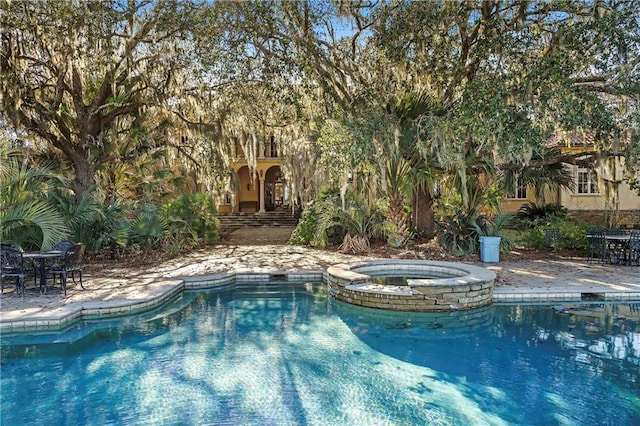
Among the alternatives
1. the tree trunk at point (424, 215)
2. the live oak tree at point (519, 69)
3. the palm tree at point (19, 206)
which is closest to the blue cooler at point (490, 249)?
the live oak tree at point (519, 69)

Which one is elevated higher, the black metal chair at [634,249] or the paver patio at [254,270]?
the black metal chair at [634,249]

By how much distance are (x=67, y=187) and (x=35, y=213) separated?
105 inches

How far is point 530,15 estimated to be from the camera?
10.1m

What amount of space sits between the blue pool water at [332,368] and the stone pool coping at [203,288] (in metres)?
0.21

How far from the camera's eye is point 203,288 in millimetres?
8664

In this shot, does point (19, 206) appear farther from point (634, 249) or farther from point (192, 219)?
point (634, 249)

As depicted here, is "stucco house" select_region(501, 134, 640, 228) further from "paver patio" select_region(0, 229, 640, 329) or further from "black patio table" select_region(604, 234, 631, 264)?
"paver patio" select_region(0, 229, 640, 329)

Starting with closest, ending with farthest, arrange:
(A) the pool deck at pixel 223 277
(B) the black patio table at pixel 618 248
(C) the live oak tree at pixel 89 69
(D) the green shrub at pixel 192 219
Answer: (A) the pool deck at pixel 223 277 → (C) the live oak tree at pixel 89 69 → (B) the black patio table at pixel 618 248 → (D) the green shrub at pixel 192 219

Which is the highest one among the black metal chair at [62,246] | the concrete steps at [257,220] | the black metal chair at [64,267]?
the concrete steps at [257,220]

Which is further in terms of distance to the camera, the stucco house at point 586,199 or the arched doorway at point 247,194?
the arched doorway at point 247,194

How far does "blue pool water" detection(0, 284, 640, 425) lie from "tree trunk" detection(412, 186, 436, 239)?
22.0 feet

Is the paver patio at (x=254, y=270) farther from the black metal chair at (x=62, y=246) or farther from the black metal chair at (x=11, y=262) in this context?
the black metal chair at (x=62, y=246)

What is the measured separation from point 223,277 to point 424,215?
745 centimetres

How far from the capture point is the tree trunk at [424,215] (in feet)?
45.0
